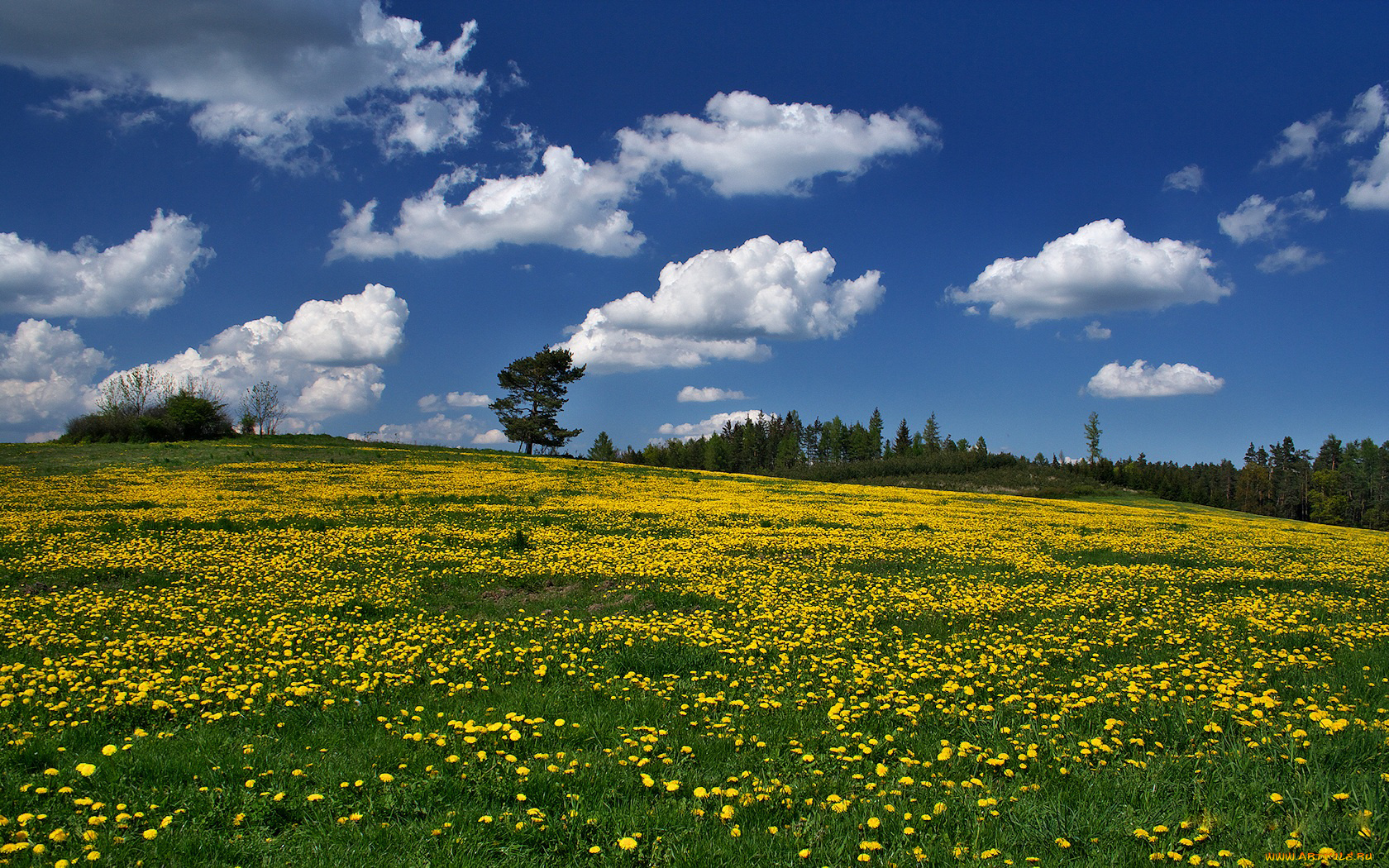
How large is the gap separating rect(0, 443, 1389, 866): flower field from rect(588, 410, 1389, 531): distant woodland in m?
72.5

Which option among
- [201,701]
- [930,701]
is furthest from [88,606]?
[930,701]

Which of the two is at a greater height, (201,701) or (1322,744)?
(1322,744)

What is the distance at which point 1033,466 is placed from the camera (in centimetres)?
9288

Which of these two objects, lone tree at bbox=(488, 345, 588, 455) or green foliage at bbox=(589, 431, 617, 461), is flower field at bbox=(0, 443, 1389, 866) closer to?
lone tree at bbox=(488, 345, 588, 455)

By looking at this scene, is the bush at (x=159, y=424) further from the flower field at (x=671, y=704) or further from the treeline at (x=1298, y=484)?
the treeline at (x=1298, y=484)

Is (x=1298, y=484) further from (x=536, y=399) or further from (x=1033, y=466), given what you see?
(x=536, y=399)

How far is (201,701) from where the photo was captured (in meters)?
7.50

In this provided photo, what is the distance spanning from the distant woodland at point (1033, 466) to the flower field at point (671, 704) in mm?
72451

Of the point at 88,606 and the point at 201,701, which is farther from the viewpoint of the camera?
the point at 88,606

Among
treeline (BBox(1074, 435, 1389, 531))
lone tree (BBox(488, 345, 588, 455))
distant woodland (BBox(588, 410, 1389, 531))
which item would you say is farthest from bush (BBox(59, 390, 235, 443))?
treeline (BBox(1074, 435, 1389, 531))

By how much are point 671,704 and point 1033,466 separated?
318ft

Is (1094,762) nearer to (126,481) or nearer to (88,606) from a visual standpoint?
(88,606)

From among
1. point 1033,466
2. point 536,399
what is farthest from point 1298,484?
point 536,399

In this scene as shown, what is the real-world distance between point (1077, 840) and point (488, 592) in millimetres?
10654
